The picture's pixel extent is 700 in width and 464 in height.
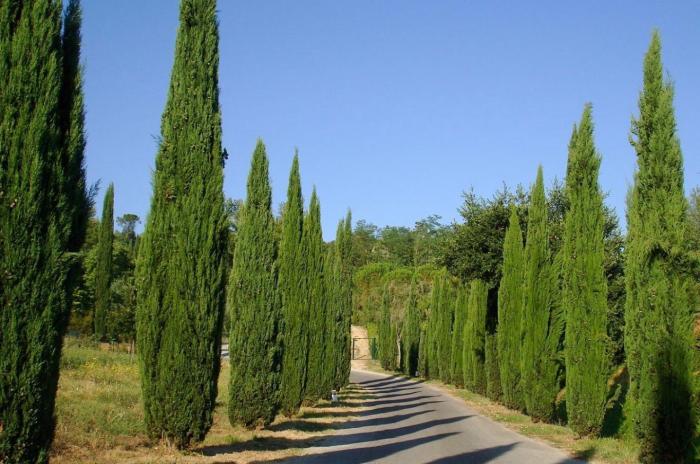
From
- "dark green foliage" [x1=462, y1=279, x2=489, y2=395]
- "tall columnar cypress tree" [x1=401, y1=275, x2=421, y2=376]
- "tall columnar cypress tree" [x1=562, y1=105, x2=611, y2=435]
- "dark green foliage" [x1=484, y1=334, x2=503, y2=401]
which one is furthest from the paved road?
"tall columnar cypress tree" [x1=401, y1=275, x2=421, y2=376]

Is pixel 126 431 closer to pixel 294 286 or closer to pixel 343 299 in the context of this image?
pixel 294 286

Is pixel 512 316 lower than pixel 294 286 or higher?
lower

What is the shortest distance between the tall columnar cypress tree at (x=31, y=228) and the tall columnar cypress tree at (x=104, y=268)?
30538 millimetres

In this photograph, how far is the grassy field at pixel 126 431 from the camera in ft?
32.9

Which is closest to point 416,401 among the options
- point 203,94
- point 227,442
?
point 227,442

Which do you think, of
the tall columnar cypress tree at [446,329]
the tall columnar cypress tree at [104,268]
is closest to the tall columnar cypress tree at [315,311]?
the tall columnar cypress tree at [104,268]

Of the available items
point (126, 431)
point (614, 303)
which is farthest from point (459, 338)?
point (126, 431)

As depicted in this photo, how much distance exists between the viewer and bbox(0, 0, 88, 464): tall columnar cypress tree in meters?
5.89

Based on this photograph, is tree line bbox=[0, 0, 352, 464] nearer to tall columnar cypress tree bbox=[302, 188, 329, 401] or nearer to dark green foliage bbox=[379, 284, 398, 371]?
tall columnar cypress tree bbox=[302, 188, 329, 401]

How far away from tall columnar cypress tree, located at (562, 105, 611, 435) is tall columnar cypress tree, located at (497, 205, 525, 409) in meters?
6.54

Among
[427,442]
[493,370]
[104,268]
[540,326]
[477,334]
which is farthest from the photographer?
[104,268]

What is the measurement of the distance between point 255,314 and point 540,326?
901cm

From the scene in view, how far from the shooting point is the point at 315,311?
75.2 feet

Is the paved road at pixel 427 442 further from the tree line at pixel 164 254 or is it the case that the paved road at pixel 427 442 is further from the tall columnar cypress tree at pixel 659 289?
the tree line at pixel 164 254
